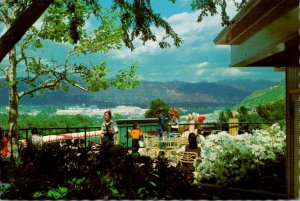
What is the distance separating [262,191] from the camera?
6.84 meters

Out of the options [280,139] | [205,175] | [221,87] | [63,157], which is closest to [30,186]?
[63,157]

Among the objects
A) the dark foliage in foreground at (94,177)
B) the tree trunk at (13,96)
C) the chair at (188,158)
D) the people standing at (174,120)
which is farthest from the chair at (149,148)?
the dark foliage in foreground at (94,177)

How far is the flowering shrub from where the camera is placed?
783 cm

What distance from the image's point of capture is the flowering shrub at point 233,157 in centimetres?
783

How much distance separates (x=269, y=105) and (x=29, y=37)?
1196 centimetres

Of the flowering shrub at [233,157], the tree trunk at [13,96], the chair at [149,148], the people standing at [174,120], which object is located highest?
the tree trunk at [13,96]

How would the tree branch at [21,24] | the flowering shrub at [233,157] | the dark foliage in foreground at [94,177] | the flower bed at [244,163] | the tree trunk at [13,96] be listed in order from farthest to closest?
the tree trunk at [13,96]
the flowering shrub at [233,157]
the flower bed at [244,163]
the tree branch at [21,24]
the dark foliage in foreground at [94,177]

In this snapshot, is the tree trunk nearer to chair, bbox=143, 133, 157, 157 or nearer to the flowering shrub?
chair, bbox=143, 133, 157, 157

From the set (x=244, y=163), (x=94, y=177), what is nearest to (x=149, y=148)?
(x=244, y=163)

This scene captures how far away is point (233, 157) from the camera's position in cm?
818

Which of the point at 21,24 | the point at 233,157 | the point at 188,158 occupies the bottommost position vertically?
the point at 188,158

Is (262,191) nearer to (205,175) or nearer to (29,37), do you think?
(205,175)

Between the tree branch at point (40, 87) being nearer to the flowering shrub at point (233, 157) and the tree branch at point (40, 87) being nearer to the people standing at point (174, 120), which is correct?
the people standing at point (174, 120)

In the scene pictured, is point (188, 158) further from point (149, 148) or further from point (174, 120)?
point (174, 120)
